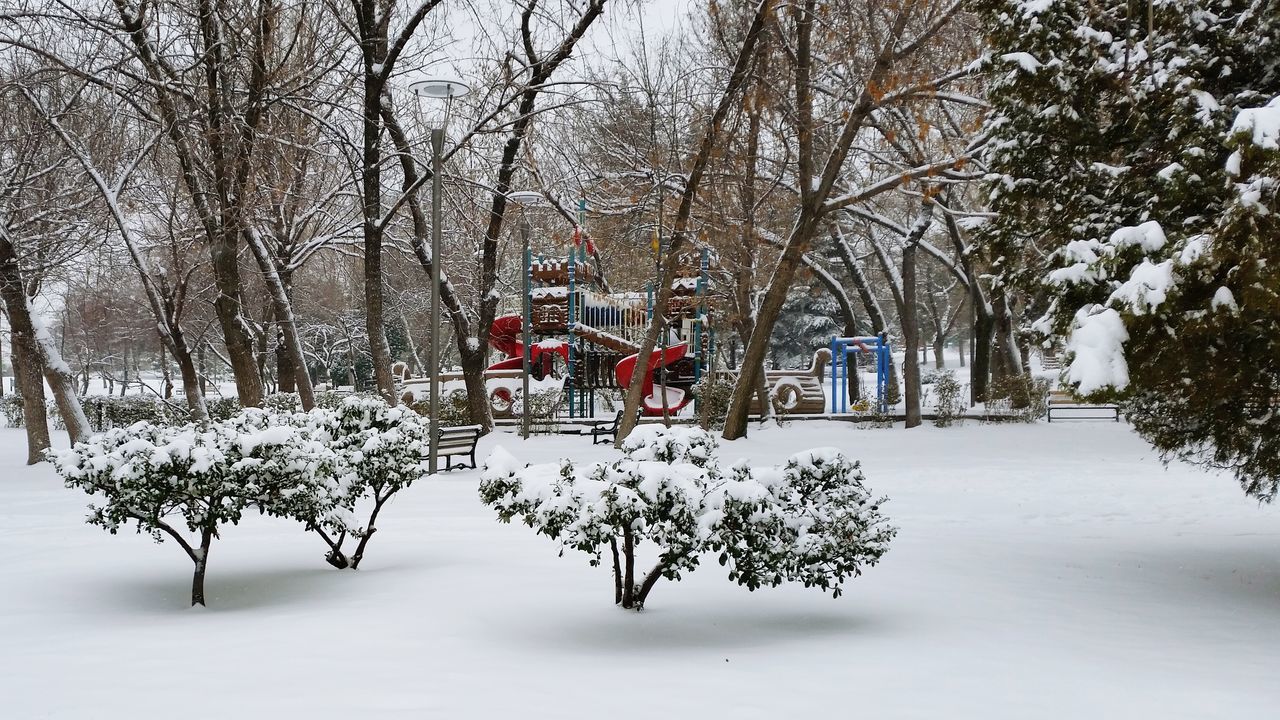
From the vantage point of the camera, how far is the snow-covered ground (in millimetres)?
4836

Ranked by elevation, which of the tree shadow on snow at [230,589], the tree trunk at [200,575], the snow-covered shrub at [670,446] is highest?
the snow-covered shrub at [670,446]

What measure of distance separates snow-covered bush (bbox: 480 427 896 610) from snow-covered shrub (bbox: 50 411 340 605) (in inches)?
71.5

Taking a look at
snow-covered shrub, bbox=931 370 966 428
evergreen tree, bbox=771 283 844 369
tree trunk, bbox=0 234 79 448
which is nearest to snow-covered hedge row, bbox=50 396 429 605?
tree trunk, bbox=0 234 79 448

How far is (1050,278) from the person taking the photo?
7691 mm

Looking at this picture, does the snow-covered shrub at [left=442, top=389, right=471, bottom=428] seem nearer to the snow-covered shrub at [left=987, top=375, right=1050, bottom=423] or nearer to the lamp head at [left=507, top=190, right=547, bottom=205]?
the lamp head at [left=507, top=190, right=547, bottom=205]

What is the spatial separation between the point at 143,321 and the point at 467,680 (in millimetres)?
40666

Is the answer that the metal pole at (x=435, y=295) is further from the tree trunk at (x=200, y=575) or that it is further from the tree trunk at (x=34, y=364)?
the tree trunk at (x=34, y=364)

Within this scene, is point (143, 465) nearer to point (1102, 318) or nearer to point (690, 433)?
point (690, 433)

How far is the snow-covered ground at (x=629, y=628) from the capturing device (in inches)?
190

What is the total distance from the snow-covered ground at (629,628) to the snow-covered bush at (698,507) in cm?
47

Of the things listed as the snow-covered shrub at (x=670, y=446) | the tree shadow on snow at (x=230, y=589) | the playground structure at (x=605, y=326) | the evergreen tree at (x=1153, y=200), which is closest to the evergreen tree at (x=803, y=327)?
the playground structure at (x=605, y=326)

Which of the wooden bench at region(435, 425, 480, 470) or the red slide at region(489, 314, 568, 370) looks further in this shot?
the red slide at region(489, 314, 568, 370)

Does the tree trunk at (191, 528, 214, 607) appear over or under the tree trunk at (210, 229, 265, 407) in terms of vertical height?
under

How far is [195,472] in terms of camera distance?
7004 millimetres
